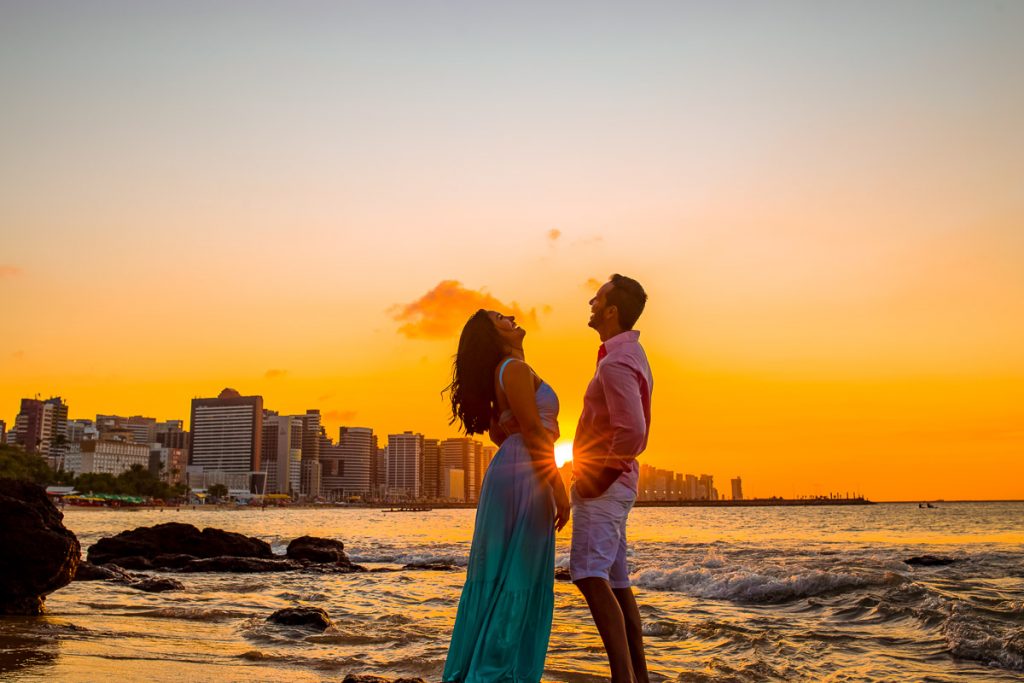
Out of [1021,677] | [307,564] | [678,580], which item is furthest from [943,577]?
[307,564]

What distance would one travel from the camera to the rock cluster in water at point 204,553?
2184 cm

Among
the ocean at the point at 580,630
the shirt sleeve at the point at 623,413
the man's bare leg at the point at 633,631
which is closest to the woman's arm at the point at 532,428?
the shirt sleeve at the point at 623,413

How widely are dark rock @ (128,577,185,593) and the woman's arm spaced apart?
41.8 feet

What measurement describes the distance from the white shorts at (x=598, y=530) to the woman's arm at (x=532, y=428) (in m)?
0.11

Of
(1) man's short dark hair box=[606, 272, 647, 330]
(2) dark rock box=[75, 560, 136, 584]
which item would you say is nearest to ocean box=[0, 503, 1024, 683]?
(2) dark rock box=[75, 560, 136, 584]

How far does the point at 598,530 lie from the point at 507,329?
1268mm

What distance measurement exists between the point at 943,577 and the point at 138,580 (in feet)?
57.3

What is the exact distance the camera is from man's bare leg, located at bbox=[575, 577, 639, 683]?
4.43 metres

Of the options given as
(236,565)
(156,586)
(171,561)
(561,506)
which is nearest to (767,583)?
(156,586)

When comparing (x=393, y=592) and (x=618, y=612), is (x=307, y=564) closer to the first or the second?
(x=393, y=592)

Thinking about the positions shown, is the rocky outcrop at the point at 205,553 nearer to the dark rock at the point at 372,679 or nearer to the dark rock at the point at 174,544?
the dark rock at the point at 174,544

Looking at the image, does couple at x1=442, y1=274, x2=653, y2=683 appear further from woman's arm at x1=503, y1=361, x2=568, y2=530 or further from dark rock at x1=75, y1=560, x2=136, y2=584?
dark rock at x1=75, y1=560, x2=136, y2=584

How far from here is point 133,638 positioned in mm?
8867

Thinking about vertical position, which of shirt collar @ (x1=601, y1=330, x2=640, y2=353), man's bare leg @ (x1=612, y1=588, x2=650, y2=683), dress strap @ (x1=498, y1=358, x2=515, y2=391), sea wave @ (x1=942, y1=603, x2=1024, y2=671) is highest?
shirt collar @ (x1=601, y1=330, x2=640, y2=353)
